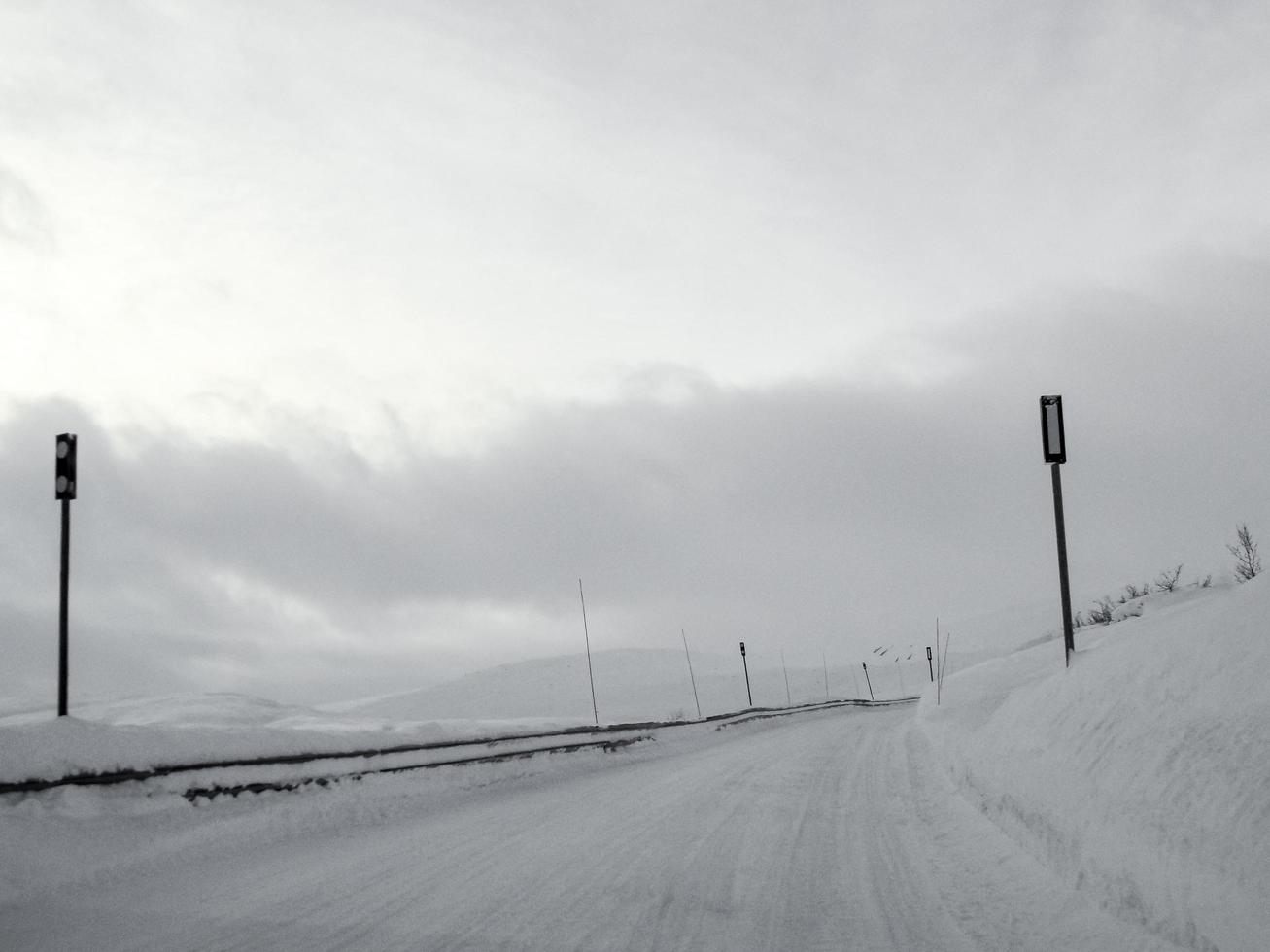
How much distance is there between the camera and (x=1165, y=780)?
21.0 ft

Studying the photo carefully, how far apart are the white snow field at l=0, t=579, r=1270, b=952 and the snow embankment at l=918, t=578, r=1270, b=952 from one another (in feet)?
0.07

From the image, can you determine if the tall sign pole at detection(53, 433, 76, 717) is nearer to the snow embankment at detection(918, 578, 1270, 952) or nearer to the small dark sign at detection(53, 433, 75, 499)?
the small dark sign at detection(53, 433, 75, 499)

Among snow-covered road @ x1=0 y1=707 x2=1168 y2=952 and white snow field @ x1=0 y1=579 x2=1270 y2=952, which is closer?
white snow field @ x1=0 y1=579 x2=1270 y2=952

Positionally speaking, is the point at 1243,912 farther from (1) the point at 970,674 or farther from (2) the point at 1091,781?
(1) the point at 970,674

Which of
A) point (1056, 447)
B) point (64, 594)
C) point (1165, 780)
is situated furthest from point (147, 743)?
point (1056, 447)

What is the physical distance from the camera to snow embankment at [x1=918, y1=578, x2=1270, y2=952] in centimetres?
508

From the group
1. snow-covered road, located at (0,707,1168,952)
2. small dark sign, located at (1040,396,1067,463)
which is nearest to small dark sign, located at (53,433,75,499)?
snow-covered road, located at (0,707,1168,952)

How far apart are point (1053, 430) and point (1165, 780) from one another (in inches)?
445

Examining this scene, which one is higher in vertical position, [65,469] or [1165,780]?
[65,469]

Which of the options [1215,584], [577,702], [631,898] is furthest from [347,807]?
[577,702]

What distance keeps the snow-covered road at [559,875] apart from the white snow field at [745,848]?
1.3 inches

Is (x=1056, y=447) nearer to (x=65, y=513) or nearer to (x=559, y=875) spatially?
(x=559, y=875)

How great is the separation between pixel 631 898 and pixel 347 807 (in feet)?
21.9

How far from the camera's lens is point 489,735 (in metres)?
20.2
